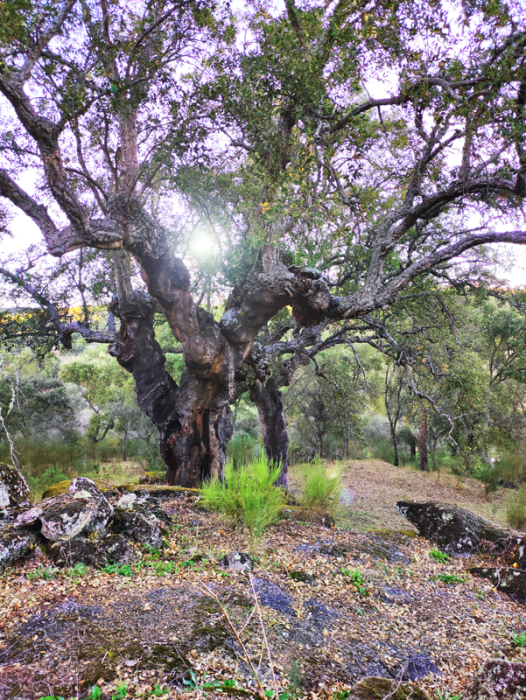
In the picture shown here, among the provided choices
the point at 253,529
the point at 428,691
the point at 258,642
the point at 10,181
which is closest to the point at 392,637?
the point at 428,691

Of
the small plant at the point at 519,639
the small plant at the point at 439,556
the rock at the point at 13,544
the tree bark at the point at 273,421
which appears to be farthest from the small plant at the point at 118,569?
the tree bark at the point at 273,421

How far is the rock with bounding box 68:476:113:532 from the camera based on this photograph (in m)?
4.04

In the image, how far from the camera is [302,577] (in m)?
3.96

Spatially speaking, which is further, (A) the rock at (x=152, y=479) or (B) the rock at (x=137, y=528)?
(A) the rock at (x=152, y=479)

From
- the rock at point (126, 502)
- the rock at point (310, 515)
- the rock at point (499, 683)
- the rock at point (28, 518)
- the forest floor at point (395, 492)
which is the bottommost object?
the forest floor at point (395, 492)

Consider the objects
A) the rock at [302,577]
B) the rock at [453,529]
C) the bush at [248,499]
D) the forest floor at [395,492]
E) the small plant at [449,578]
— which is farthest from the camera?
the forest floor at [395,492]

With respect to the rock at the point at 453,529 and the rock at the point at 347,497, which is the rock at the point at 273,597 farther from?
the rock at the point at 347,497

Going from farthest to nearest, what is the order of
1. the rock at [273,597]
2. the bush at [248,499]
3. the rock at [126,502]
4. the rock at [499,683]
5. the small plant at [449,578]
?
the rock at [126,502], the bush at [248,499], the small plant at [449,578], the rock at [273,597], the rock at [499,683]

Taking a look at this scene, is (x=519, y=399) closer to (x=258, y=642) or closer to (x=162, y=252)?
(x=162, y=252)

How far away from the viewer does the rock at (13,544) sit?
11.5 ft

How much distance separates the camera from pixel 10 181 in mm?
4980

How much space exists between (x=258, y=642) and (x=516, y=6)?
6.93 metres

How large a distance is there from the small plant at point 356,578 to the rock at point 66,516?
2.81 m

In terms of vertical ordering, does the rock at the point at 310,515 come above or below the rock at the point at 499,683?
below
